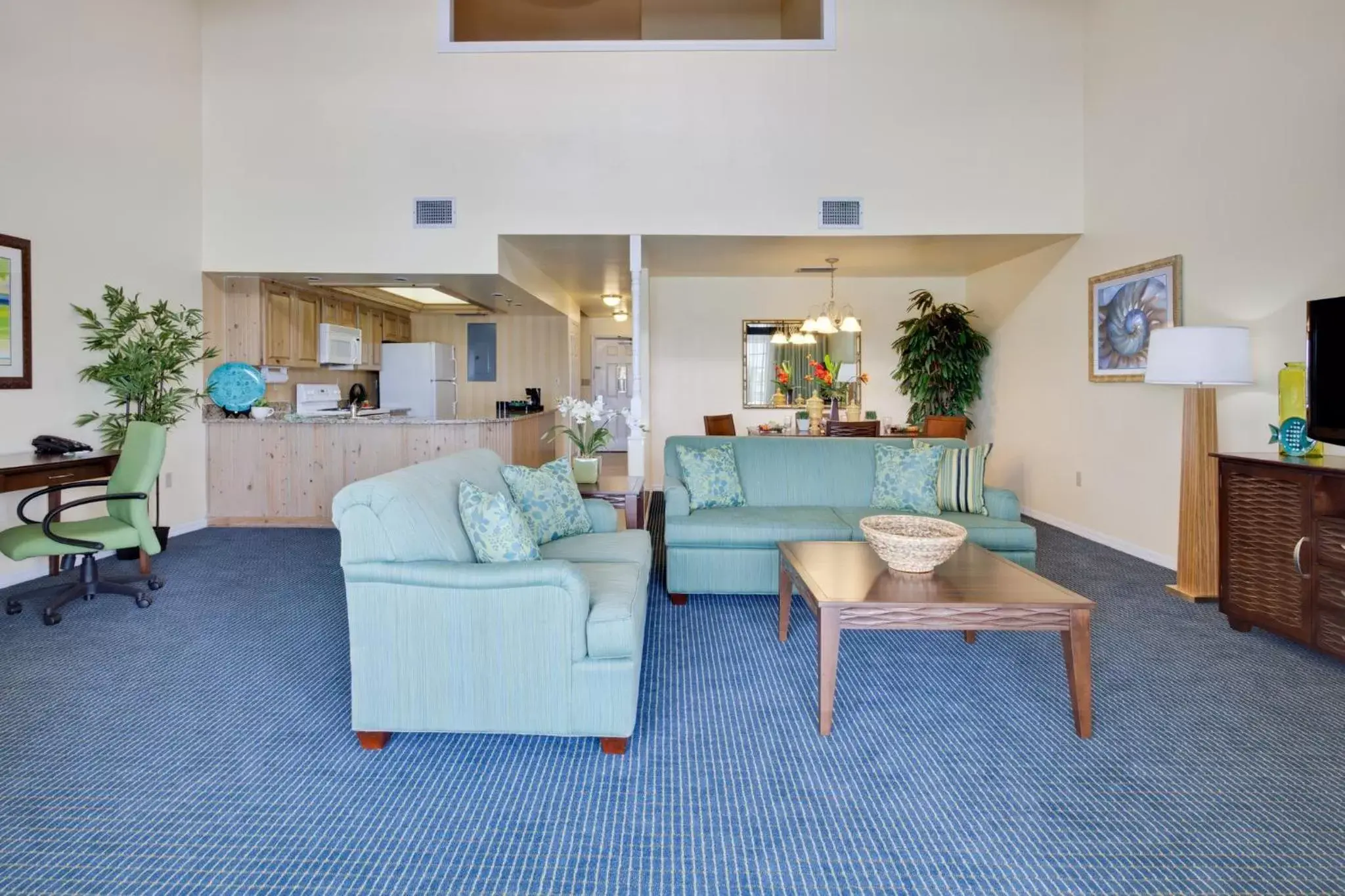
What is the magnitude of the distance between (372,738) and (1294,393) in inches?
165

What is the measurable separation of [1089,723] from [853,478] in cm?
215

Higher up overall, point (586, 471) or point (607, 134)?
point (607, 134)

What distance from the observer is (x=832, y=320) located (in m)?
7.09

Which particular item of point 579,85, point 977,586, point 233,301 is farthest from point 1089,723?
point 233,301

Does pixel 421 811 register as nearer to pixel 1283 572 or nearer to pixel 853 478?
pixel 853 478

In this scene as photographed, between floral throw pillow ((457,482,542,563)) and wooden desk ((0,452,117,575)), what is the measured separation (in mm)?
2592

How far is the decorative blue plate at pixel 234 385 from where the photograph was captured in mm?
5707

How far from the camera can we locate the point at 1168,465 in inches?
181

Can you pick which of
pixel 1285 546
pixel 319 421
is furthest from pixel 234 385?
pixel 1285 546

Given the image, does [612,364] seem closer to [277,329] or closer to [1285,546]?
[277,329]

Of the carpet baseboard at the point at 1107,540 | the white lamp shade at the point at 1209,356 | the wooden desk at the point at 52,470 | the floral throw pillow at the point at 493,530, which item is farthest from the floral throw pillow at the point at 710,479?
the wooden desk at the point at 52,470

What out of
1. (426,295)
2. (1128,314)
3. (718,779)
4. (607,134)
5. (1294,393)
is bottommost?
(718,779)

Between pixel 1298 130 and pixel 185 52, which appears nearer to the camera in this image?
pixel 1298 130

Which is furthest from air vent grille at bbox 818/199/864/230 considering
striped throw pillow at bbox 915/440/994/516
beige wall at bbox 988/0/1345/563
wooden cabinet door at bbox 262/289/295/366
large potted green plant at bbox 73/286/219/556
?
large potted green plant at bbox 73/286/219/556
